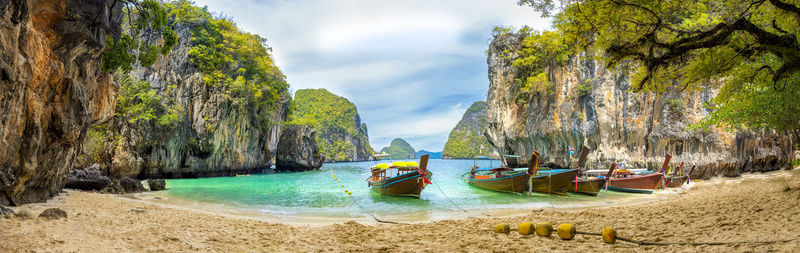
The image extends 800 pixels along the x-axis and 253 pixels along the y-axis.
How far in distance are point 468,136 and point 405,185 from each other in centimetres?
10771

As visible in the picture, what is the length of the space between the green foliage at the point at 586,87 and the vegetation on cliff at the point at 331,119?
197 ft

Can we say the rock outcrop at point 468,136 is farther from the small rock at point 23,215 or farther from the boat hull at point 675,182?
the small rock at point 23,215

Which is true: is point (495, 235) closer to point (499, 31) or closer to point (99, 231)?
point (99, 231)

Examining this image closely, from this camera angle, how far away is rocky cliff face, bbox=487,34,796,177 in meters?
23.0

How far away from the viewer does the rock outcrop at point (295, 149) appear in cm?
4544

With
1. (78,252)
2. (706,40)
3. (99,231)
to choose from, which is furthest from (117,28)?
(706,40)

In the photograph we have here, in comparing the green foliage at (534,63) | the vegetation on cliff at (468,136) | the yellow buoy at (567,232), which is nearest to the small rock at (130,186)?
the yellow buoy at (567,232)

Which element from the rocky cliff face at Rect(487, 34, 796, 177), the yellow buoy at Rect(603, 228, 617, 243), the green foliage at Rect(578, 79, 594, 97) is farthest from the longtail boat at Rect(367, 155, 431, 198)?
the green foliage at Rect(578, 79, 594, 97)

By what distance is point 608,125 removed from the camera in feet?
93.3

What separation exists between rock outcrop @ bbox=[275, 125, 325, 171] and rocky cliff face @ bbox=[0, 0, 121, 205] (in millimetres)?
36783

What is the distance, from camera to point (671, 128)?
2491 cm

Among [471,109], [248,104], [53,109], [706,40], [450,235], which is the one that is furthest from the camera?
[471,109]

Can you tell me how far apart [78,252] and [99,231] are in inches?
60.7

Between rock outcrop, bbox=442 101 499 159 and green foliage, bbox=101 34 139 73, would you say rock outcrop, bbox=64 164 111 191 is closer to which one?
green foliage, bbox=101 34 139 73
